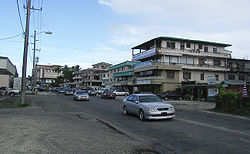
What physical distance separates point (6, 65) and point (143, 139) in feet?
117

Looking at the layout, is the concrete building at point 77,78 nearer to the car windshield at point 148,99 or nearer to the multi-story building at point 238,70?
the multi-story building at point 238,70

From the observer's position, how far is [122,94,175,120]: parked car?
11.0 metres

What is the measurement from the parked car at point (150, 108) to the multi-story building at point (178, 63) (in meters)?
28.2

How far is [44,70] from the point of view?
140375 mm

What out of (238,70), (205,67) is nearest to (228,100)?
(205,67)

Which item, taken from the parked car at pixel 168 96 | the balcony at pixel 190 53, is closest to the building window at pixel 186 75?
the balcony at pixel 190 53

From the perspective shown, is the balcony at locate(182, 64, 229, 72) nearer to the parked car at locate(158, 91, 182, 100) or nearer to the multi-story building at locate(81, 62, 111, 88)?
the parked car at locate(158, 91, 182, 100)

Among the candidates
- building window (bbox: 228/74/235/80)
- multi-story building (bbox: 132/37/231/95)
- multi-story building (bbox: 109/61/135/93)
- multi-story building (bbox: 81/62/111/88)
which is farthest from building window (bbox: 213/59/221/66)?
multi-story building (bbox: 81/62/111/88)

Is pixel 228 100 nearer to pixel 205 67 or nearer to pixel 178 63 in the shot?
pixel 178 63

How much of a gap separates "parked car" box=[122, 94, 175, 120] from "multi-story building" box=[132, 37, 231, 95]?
28.2 meters

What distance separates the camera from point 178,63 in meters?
42.8

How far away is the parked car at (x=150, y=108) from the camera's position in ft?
36.0

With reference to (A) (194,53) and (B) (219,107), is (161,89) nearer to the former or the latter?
(A) (194,53)

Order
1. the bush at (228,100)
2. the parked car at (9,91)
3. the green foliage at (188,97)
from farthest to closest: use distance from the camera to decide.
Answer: the parked car at (9,91) < the green foliage at (188,97) < the bush at (228,100)
